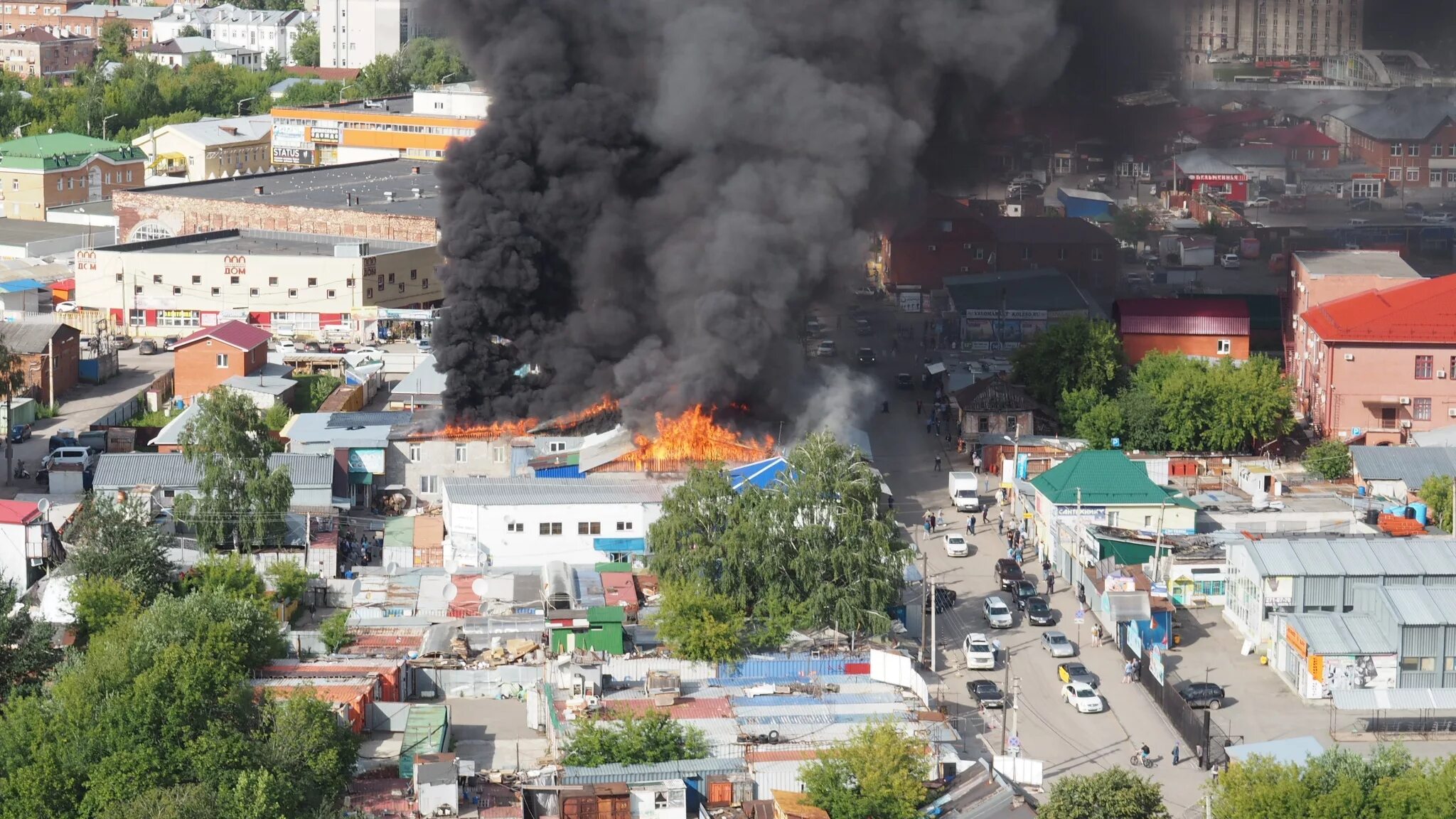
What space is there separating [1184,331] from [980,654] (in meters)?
16.9

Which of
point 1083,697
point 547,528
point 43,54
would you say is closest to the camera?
point 1083,697

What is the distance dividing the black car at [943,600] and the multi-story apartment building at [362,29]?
75.5 metres

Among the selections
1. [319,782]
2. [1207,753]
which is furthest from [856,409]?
[319,782]

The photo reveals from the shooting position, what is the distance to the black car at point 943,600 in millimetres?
28434

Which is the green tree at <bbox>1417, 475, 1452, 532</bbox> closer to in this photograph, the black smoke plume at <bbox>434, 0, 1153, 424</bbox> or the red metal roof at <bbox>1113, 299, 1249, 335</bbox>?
the black smoke plume at <bbox>434, 0, 1153, 424</bbox>

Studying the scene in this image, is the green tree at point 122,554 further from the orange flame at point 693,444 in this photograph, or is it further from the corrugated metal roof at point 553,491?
the orange flame at point 693,444

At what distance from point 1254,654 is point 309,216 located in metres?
31.6

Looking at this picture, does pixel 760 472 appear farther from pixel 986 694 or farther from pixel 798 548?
pixel 986 694

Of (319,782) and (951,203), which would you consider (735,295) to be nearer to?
(319,782)

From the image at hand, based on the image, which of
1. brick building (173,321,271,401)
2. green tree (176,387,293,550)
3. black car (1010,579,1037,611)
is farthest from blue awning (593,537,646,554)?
brick building (173,321,271,401)

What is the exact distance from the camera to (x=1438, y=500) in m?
31.8

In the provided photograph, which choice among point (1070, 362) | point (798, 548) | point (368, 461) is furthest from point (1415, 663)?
point (368, 461)

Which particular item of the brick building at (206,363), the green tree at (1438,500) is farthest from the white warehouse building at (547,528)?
the brick building at (206,363)

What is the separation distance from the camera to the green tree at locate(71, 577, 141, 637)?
25.3 m
